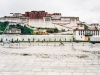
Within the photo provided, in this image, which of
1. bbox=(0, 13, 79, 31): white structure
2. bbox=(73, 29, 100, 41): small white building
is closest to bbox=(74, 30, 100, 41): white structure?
bbox=(73, 29, 100, 41): small white building

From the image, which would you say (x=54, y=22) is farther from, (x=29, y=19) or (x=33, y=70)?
(x=33, y=70)

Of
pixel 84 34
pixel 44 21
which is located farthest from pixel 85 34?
pixel 44 21

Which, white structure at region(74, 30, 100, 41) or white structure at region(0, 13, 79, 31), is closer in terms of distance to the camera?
white structure at region(74, 30, 100, 41)

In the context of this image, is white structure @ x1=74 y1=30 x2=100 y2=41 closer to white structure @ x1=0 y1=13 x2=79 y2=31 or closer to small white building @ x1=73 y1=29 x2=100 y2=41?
small white building @ x1=73 y1=29 x2=100 y2=41

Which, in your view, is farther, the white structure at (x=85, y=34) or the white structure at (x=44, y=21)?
the white structure at (x=44, y=21)

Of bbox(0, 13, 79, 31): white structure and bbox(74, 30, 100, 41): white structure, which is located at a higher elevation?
bbox(0, 13, 79, 31): white structure

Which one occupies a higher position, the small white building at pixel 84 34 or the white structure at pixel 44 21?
the white structure at pixel 44 21

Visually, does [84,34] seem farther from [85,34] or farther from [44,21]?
[44,21]

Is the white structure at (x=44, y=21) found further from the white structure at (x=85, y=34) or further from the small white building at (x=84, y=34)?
the small white building at (x=84, y=34)

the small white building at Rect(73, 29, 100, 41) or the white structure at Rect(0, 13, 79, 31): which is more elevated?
the white structure at Rect(0, 13, 79, 31)

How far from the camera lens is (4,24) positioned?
71.8 metres

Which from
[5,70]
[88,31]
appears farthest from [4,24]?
[5,70]

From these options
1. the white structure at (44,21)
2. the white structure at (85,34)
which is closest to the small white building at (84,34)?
the white structure at (85,34)

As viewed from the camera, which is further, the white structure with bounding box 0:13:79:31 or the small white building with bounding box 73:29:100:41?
the white structure with bounding box 0:13:79:31
